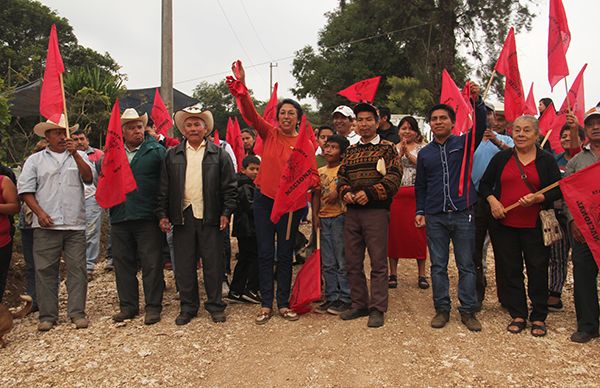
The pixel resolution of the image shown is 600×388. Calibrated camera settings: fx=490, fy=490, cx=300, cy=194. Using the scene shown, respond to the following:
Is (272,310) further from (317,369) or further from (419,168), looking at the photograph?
(419,168)

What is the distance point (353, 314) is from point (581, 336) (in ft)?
6.75

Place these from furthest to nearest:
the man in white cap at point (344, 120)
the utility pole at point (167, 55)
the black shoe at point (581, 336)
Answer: the utility pole at point (167, 55) < the man in white cap at point (344, 120) < the black shoe at point (581, 336)

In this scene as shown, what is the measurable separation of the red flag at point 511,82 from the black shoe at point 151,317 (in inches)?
171

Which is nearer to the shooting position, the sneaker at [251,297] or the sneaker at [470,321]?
the sneaker at [470,321]

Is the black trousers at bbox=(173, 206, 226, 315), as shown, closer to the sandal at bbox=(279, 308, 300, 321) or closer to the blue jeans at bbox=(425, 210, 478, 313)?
the sandal at bbox=(279, 308, 300, 321)

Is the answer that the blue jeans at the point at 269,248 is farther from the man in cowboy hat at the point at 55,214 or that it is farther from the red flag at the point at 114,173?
the man in cowboy hat at the point at 55,214

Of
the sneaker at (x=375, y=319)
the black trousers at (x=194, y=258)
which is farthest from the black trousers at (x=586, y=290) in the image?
the black trousers at (x=194, y=258)

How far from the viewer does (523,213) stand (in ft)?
15.0

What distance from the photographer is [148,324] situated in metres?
5.05

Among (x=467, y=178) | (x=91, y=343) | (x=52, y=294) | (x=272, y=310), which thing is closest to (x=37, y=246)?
(x=52, y=294)

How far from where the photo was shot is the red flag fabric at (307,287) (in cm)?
502

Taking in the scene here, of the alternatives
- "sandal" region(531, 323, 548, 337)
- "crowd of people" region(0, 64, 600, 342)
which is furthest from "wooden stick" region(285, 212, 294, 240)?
"sandal" region(531, 323, 548, 337)

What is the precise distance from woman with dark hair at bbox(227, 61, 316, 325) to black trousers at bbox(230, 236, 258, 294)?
65 centimetres

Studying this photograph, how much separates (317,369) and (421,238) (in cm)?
276
